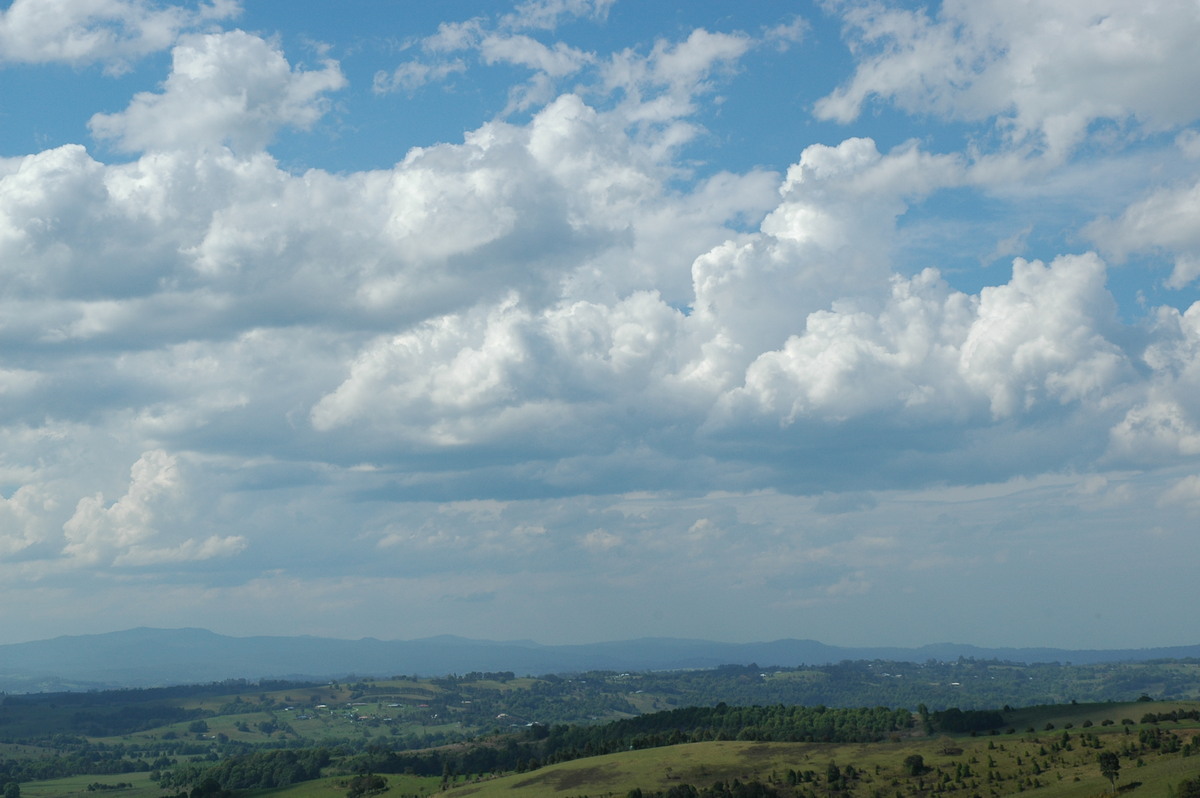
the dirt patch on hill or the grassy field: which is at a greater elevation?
the grassy field

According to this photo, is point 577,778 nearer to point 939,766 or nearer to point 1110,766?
point 939,766

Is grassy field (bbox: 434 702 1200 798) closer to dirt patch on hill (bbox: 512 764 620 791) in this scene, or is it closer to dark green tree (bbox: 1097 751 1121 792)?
dirt patch on hill (bbox: 512 764 620 791)

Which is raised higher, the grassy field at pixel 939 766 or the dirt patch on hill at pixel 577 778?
the grassy field at pixel 939 766

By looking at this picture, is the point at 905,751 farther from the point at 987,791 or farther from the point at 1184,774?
the point at 1184,774

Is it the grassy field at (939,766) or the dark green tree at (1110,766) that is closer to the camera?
the dark green tree at (1110,766)

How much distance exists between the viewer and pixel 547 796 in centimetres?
18212

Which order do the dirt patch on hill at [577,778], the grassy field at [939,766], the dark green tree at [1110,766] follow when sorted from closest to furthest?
the dark green tree at [1110,766]
the grassy field at [939,766]
the dirt patch on hill at [577,778]

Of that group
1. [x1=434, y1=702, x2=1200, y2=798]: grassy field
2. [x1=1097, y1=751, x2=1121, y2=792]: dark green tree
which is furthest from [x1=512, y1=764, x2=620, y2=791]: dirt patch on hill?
[x1=1097, y1=751, x2=1121, y2=792]: dark green tree

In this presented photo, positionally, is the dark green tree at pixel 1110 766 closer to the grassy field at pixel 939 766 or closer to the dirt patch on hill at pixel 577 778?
the grassy field at pixel 939 766

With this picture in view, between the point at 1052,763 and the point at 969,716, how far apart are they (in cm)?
5540

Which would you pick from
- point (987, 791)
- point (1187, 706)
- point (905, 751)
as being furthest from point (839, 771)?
point (1187, 706)

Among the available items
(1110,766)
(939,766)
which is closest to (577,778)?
(939,766)

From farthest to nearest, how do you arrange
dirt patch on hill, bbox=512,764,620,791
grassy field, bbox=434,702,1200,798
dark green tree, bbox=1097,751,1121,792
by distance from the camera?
1. dirt patch on hill, bbox=512,764,620,791
2. grassy field, bbox=434,702,1200,798
3. dark green tree, bbox=1097,751,1121,792

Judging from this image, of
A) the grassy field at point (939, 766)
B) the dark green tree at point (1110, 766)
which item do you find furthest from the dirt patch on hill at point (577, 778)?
the dark green tree at point (1110, 766)
